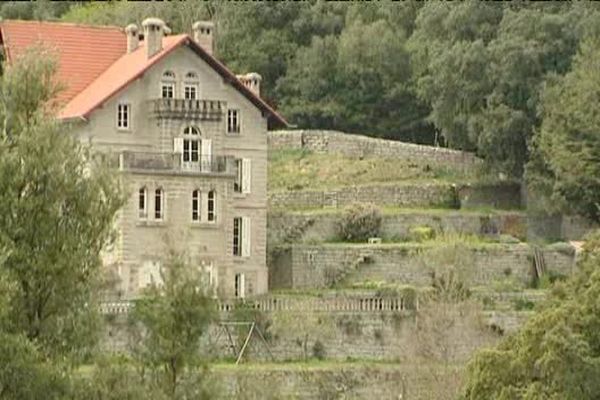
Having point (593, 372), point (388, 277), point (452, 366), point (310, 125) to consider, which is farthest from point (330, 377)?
point (310, 125)

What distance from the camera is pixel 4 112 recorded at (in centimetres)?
4941

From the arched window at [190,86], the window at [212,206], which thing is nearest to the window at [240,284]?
the window at [212,206]

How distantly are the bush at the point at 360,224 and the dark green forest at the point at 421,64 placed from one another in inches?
228

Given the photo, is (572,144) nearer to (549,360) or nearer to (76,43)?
(76,43)

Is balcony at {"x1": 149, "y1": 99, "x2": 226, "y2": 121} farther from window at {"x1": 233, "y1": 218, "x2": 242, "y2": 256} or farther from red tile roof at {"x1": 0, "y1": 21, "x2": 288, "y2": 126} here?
window at {"x1": 233, "y1": 218, "x2": 242, "y2": 256}

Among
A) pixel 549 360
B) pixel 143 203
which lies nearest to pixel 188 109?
pixel 143 203

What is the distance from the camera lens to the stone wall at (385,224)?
3415 inches

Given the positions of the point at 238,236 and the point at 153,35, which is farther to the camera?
the point at 238,236

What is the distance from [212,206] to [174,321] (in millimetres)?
32901

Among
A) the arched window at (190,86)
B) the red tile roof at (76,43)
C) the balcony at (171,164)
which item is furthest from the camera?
the red tile roof at (76,43)

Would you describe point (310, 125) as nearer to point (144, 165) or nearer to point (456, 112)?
point (456, 112)

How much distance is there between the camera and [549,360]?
61.5 meters

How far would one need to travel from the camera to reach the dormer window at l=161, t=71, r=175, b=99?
81.6 m

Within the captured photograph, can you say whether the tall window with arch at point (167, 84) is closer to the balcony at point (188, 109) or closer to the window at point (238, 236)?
the balcony at point (188, 109)
